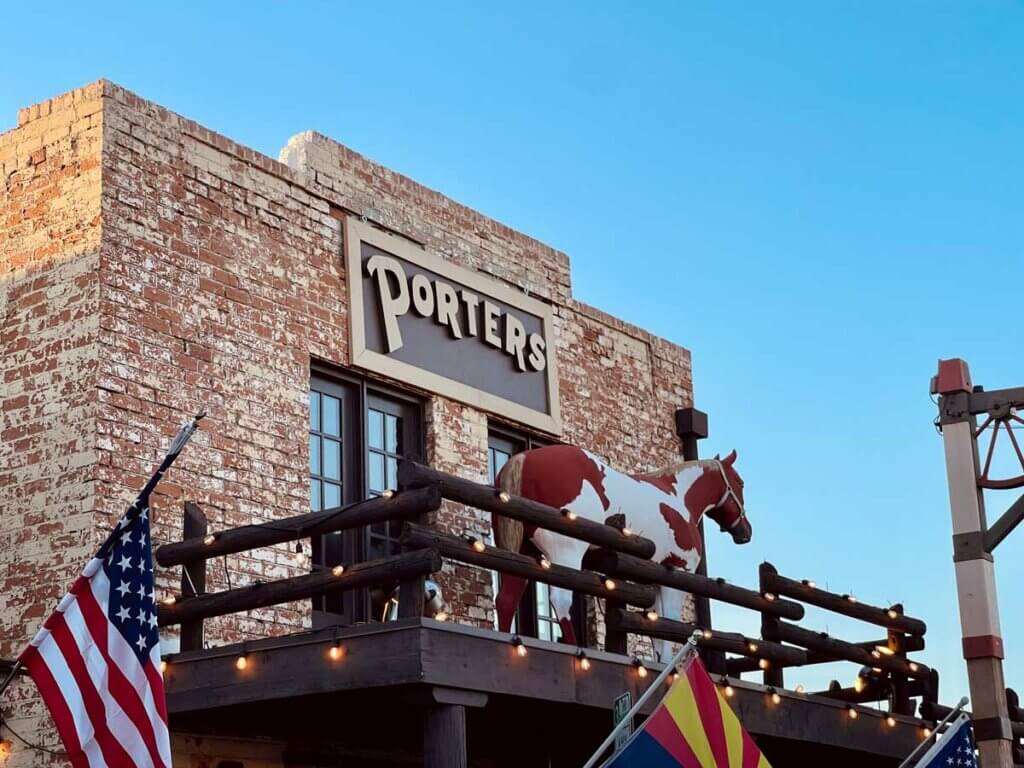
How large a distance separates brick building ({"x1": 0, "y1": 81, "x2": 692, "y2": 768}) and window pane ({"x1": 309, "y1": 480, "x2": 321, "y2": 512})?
0.02 metres

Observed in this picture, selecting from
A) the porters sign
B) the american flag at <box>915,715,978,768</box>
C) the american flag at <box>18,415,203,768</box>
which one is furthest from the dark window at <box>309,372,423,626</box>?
the american flag at <box>915,715,978,768</box>

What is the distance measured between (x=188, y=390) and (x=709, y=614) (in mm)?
6325

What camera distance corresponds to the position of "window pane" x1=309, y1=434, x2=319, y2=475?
11805mm

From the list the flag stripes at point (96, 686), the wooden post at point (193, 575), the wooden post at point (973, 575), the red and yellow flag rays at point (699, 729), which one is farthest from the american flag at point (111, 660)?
the wooden post at point (973, 575)

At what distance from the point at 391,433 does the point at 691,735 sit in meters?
3.91

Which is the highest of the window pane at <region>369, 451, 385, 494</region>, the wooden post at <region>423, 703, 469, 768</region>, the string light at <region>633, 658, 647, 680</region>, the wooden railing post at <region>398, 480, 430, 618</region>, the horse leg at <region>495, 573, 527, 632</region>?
the window pane at <region>369, 451, 385, 494</region>

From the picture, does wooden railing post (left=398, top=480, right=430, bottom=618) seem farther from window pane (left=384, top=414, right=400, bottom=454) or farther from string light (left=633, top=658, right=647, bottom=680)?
window pane (left=384, top=414, right=400, bottom=454)

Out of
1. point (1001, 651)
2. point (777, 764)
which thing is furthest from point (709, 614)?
point (1001, 651)

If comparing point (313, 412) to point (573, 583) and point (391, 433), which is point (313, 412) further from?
point (573, 583)

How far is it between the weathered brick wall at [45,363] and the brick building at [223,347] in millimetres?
14

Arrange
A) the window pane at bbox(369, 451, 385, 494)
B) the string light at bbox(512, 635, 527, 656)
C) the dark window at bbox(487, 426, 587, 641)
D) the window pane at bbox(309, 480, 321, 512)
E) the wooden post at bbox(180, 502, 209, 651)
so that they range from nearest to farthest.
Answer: the string light at bbox(512, 635, 527, 656) < the wooden post at bbox(180, 502, 209, 651) < the window pane at bbox(309, 480, 321, 512) < the window pane at bbox(369, 451, 385, 494) < the dark window at bbox(487, 426, 587, 641)

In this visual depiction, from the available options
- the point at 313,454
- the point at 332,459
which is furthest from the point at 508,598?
the point at 313,454

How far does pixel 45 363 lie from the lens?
10.5m

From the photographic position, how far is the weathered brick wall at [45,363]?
33.2ft
